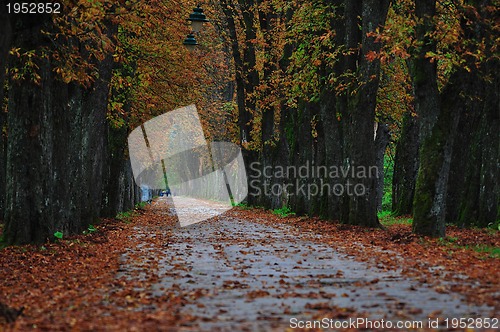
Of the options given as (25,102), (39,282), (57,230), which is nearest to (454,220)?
(57,230)

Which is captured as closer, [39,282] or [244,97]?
[39,282]

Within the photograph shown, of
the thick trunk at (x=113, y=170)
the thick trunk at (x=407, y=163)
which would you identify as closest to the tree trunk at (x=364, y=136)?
the thick trunk at (x=407, y=163)

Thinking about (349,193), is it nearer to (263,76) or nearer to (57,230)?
(57,230)

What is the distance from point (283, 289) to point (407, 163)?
Answer: 24.6 m

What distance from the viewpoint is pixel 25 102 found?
1673cm

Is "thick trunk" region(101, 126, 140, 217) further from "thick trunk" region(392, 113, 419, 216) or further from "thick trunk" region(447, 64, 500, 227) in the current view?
"thick trunk" region(447, 64, 500, 227)

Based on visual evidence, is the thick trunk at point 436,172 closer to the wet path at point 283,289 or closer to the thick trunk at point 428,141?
the thick trunk at point 428,141

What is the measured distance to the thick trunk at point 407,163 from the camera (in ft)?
110

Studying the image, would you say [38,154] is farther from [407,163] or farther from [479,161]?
[407,163]

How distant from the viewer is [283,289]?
10.9 m

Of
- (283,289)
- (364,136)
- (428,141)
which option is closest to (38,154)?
(283,289)

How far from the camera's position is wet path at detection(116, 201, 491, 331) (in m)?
8.53

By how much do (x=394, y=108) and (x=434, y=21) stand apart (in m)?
11.5

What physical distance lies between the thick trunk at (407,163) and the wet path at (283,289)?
1595cm
